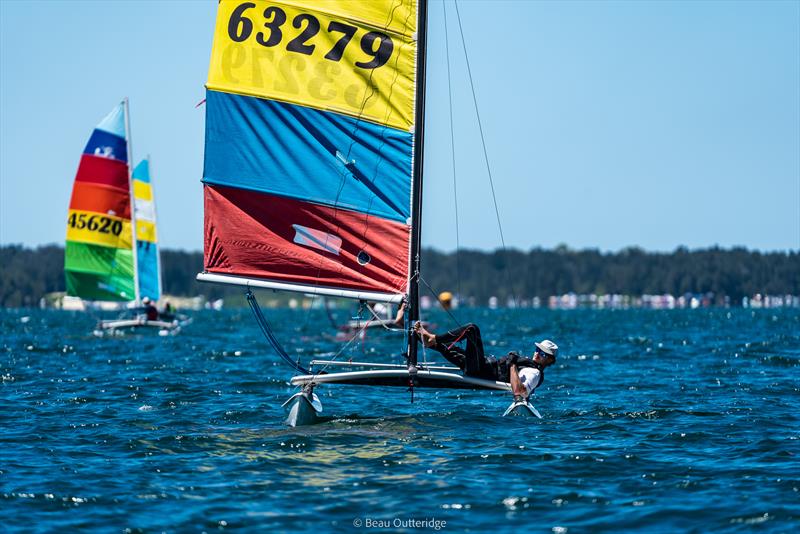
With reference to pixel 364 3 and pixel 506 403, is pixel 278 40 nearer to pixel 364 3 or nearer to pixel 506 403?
pixel 364 3

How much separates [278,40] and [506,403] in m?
8.92

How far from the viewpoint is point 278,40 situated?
19.3m

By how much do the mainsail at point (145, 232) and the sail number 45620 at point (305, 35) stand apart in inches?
1622

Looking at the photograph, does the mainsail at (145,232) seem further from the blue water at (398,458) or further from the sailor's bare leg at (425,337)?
the sailor's bare leg at (425,337)

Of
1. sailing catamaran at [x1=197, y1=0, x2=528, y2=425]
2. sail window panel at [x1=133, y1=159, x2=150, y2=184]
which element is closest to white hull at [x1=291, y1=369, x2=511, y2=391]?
sailing catamaran at [x1=197, y1=0, x2=528, y2=425]

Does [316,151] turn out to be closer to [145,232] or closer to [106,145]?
[106,145]

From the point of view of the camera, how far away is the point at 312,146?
64.0 ft

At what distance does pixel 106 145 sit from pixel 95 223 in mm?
3930

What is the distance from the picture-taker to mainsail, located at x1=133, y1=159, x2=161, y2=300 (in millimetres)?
59562

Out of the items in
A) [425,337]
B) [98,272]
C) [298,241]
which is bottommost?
[425,337]

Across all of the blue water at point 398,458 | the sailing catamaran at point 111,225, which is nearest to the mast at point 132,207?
the sailing catamaran at point 111,225

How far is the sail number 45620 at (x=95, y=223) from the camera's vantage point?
181 ft

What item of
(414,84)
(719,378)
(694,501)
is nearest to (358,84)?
(414,84)

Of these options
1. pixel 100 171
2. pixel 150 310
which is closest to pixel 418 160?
pixel 100 171
